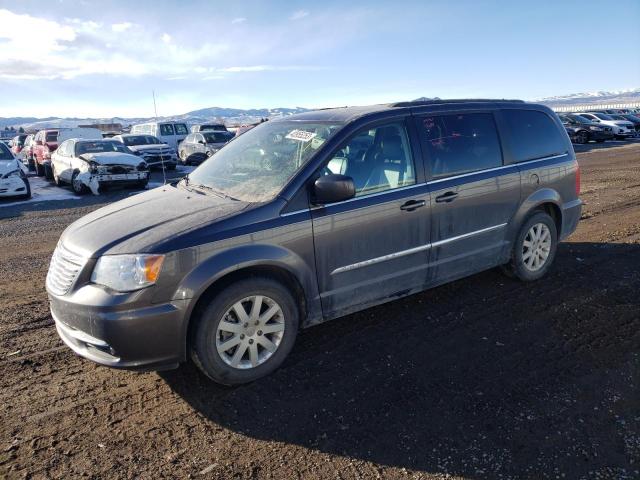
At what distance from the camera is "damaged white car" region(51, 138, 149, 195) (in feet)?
43.1

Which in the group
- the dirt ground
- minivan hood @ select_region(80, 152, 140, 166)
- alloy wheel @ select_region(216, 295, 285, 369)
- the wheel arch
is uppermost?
minivan hood @ select_region(80, 152, 140, 166)

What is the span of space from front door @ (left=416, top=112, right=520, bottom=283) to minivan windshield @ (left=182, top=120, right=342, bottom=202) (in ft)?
3.30

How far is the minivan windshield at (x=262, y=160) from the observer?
3.65 metres

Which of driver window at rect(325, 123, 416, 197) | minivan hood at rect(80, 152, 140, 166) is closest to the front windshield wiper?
driver window at rect(325, 123, 416, 197)

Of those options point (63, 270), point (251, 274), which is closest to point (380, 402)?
point (251, 274)

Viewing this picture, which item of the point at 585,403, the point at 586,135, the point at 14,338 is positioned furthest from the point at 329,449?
the point at 586,135

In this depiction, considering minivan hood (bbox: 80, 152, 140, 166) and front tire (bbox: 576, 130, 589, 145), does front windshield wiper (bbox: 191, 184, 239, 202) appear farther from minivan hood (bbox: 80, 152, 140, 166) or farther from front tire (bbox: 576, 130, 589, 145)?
front tire (bbox: 576, 130, 589, 145)

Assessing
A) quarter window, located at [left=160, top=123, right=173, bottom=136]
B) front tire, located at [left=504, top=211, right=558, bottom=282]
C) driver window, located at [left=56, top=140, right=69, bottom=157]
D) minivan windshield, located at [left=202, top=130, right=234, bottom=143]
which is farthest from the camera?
quarter window, located at [left=160, top=123, right=173, bottom=136]

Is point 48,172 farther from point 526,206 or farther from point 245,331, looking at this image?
point 526,206

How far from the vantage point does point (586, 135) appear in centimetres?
2680

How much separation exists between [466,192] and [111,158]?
38.4 ft

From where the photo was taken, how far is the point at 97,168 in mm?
13094

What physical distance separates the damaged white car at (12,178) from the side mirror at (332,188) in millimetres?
11944

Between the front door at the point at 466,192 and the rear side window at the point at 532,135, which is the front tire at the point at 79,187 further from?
the rear side window at the point at 532,135
